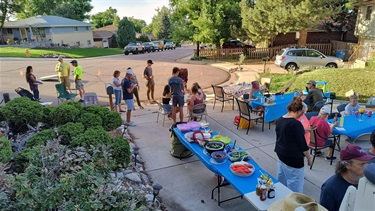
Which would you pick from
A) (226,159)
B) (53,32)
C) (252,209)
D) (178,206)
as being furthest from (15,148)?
(53,32)

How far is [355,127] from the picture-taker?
5988mm

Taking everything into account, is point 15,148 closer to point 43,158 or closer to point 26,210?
point 43,158

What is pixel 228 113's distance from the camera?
31.5 feet

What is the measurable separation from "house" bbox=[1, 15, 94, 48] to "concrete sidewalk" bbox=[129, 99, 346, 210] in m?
39.0

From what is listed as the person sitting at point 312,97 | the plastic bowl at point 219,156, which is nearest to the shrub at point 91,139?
the plastic bowl at point 219,156

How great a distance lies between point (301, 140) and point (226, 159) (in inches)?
51.9

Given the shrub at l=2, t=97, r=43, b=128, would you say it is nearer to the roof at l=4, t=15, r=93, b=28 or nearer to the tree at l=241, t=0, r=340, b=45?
the tree at l=241, t=0, r=340, b=45

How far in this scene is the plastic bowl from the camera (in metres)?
4.50

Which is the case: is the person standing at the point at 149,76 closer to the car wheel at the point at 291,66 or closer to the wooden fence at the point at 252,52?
the car wheel at the point at 291,66

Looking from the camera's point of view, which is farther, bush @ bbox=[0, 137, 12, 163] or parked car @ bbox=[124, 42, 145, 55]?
parked car @ bbox=[124, 42, 145, 55]

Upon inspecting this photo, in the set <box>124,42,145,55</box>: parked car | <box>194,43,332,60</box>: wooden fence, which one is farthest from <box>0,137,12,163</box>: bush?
<box>124,42,145,55</box>: parked car

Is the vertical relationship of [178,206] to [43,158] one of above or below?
below

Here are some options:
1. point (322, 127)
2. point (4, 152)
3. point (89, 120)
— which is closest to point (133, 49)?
point (89, 120)

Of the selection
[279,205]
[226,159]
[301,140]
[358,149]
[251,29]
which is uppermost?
[251,29]
